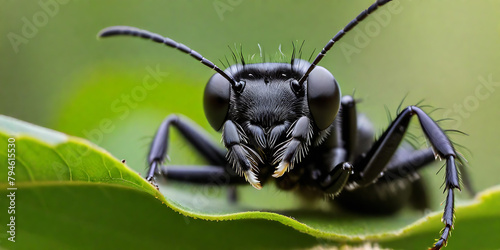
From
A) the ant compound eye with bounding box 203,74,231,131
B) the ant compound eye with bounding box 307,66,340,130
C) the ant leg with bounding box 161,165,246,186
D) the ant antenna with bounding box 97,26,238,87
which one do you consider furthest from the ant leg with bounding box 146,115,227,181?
the ant compound eye with bounding box 307,66,340,130

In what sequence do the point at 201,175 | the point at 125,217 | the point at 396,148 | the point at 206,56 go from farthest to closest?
the point at 206,56, the point at 201,175, the point at 396,148, the point at 125,217

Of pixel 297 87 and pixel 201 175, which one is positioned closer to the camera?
pixel 297 87

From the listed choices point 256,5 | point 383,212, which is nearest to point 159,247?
point 383,212

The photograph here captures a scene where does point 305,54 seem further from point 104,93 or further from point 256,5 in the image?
point 256,5

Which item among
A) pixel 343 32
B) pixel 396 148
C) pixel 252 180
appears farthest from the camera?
pixel 396 148

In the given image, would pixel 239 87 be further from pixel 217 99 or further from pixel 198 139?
pixel 198 139

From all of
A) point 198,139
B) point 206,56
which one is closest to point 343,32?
point 198,139
